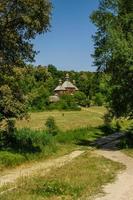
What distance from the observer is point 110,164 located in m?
26.1

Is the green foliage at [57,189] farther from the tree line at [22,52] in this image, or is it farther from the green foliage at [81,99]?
the green foliage at [81,99]

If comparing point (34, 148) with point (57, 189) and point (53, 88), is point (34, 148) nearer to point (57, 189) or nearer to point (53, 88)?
point (57, 189)

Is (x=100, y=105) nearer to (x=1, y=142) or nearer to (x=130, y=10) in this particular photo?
(x=130, y=10)

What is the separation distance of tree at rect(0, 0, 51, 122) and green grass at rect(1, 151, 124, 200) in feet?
15.9

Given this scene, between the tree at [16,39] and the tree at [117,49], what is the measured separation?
809cm

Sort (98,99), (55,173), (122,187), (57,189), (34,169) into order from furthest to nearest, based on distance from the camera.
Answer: (98,99) < (34,169) < (55,173) < (122,187) < (57,189)

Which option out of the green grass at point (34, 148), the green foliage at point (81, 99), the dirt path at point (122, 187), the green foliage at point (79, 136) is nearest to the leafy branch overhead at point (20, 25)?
the green grass at point (34, 148)

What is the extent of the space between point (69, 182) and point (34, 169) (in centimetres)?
563

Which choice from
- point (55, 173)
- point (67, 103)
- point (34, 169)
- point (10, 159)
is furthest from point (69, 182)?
point (67, 103)

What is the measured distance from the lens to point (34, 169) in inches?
966

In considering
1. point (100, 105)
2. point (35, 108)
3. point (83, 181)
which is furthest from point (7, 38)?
point (100, 105)

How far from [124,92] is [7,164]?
48.4 feet

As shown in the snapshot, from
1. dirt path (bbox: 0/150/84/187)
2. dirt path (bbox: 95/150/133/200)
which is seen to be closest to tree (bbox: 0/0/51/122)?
dirt path (bbox: 0/150/84/187)

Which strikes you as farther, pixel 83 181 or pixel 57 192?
pixel 83 181
